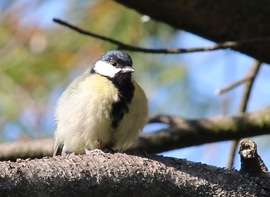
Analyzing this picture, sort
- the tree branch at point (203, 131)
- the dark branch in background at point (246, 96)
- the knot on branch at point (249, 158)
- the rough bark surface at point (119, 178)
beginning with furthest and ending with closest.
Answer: the dark branch in background at point (246, 96) < the tree branch at point (203, 131) < the knot on branch at point (249, 158) < the rough bark surface at point (119, 178)

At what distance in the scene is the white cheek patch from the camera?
9.68 feet

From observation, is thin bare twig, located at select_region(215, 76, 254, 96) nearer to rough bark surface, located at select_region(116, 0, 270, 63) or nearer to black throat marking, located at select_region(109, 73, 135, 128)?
rough bark surface, located at select_region(116, 0, 270, 63)

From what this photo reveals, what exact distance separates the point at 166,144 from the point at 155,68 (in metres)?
0.75

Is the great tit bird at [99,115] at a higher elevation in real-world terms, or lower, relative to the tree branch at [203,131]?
higher

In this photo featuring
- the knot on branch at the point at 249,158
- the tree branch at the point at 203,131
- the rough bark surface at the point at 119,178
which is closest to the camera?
the rough bark surface at the point at 119,178

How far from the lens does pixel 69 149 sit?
9.14 ft

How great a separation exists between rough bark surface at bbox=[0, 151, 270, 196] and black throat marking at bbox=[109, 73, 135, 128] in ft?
2.71

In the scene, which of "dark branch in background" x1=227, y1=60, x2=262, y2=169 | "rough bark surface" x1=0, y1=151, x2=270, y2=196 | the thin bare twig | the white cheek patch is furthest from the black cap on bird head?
"rough bark surface" x1=0, y1=151, x2=270, y2=196

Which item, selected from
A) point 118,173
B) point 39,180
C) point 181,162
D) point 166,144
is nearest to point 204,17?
point 166,144

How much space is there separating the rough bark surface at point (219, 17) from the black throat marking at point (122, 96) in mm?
327

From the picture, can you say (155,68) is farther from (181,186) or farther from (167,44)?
(181,186)

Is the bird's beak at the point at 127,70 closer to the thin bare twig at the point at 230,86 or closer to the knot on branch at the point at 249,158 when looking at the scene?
the thin bare twig at the point at 230,86

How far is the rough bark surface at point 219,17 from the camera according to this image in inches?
106

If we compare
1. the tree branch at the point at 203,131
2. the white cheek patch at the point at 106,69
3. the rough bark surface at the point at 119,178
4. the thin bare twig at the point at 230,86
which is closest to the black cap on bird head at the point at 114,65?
the white cheek patch at the point at 106,69
